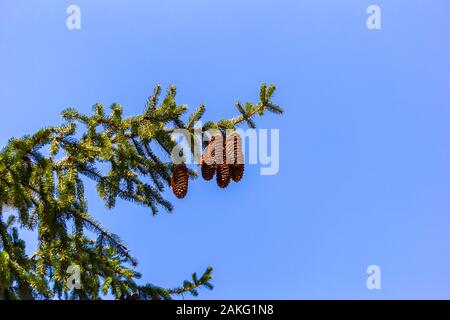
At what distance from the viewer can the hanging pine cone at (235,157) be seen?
Answer: 6.10 m

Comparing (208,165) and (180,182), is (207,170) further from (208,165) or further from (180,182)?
(180,182)

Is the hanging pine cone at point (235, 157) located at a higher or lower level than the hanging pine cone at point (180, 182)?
higher

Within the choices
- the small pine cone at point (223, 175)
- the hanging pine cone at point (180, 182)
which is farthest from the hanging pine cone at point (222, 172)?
the hanging pine cone at point (180, 182)

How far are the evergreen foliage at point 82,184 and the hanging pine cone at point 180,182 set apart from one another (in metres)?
0.50

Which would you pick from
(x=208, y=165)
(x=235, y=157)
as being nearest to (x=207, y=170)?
(x=208, y=165)

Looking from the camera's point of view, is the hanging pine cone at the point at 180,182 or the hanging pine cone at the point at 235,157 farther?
the hanging pine cone at the point at 180,182

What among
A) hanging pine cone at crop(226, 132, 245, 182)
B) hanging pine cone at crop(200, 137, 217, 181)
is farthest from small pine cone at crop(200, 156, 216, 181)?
hanging pine cone at crop(226, 132, 245, 182)

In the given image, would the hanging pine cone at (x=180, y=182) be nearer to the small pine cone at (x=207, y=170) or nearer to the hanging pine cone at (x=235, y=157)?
the small pine cone at (x=207, y=170)
